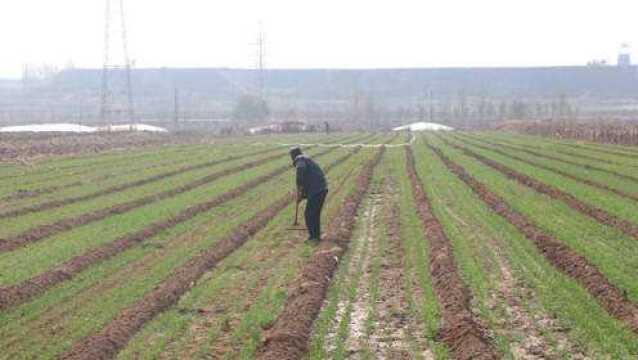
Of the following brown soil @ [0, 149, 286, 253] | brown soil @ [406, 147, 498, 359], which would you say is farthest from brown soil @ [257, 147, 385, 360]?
brown soil @ [0, 149, 286, 253]

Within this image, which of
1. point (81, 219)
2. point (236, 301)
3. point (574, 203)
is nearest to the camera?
point (236, 301)

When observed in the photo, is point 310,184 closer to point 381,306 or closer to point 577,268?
point 381,306

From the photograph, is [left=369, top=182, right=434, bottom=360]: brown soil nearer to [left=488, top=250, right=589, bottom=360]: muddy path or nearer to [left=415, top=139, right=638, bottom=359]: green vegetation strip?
[left=415, top=139, right=638, bottom=359]: green vegetation strip

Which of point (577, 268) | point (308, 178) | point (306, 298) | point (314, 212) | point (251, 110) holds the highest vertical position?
point (251, 110)

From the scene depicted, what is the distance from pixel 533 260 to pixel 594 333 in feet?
15.3

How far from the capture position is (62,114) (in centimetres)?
17475

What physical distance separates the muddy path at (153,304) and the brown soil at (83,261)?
5.99 ft

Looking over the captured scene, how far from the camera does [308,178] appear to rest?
55.1 ft

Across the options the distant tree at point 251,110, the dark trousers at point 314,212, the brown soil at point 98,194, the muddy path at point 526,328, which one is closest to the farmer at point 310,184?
the dark trousers at point 314,212

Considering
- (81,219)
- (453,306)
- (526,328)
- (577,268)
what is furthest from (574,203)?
(81,219)

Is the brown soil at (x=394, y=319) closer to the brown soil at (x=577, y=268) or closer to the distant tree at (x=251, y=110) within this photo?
the brown soil at (x=577, y=268)

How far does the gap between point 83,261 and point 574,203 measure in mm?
13368

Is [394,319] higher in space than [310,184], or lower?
lower

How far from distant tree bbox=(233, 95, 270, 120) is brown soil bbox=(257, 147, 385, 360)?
12543cm
